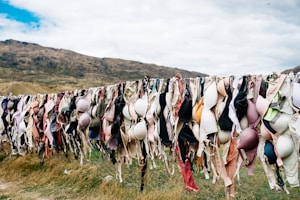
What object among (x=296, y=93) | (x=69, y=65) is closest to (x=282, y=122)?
(x=296, y=93)

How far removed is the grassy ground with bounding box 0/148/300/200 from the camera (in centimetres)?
596


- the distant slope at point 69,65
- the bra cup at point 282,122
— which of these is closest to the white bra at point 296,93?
the bra cup at point 282,122

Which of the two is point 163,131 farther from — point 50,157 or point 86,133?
point 50,157

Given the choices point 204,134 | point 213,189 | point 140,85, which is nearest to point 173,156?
point 204,134

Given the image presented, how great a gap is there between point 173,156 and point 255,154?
1.30m

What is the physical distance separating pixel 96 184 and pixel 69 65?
12043 centimetres

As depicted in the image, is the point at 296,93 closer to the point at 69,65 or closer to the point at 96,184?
the point at 96,184

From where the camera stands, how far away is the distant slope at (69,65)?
109000mm

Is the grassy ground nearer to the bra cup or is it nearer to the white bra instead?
the bra cup

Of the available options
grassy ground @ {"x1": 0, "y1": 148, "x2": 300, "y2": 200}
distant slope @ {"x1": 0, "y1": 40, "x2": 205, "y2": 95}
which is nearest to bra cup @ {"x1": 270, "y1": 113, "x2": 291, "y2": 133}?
grassy ground @ {"x1": 0, "y1": 148, "x2": 300, "y2": 200}

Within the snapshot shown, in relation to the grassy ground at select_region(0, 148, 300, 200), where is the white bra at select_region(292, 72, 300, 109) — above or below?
above

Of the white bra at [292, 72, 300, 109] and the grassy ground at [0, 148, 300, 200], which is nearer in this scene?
the white bra at [292, 72, 300, 109]

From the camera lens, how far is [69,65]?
123812mm

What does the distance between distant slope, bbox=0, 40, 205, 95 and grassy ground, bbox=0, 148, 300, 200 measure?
88.7 metres
